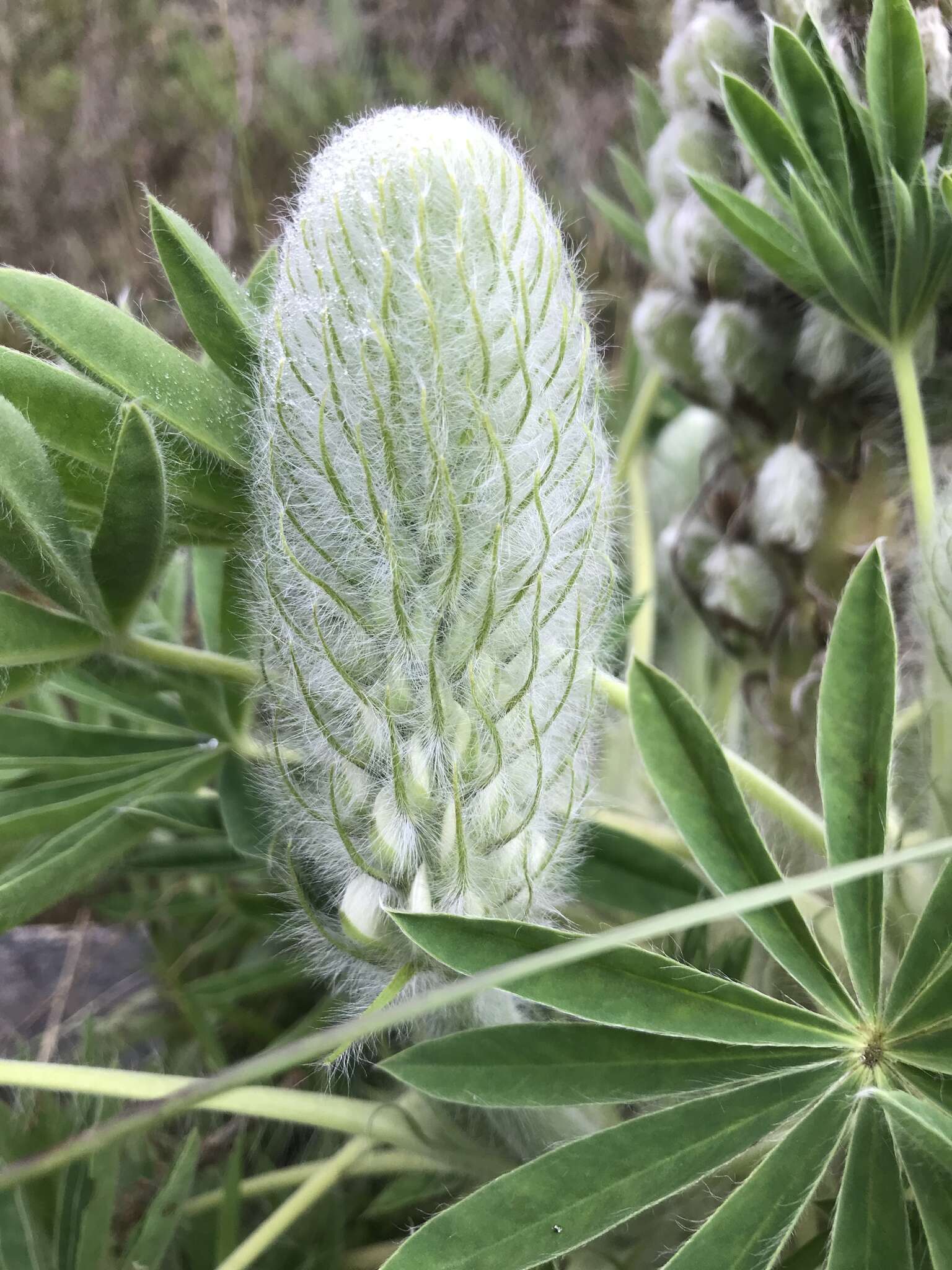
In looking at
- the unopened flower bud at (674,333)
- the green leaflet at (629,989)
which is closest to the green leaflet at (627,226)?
the unopened flower bud at (674,333)

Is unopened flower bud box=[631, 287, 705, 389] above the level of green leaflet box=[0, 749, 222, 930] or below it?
above

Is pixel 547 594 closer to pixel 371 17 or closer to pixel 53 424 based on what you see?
pixel 53 424

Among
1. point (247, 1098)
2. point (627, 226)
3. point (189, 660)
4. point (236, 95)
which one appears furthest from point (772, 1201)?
point (236, 95)

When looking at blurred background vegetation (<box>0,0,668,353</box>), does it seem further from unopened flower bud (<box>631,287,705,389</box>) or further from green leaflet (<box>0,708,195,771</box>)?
green leaflet (<box>0,708,195,771</box>)

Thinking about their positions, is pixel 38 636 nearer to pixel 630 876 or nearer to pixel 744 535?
pixel 630 876

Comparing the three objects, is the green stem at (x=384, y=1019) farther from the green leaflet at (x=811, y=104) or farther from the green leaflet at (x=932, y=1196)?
the green leaflet at (x=811, y=104)

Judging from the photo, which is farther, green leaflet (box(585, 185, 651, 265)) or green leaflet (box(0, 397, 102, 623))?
green leaflet (box(585, 185, 651, 265))

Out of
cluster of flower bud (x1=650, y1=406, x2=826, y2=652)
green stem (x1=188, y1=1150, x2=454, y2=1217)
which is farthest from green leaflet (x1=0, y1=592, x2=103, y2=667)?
cluster of flower bud (x1=650, y1=406, x2=826, y2=652)

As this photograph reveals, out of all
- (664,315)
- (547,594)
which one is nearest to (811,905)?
(547,594)
